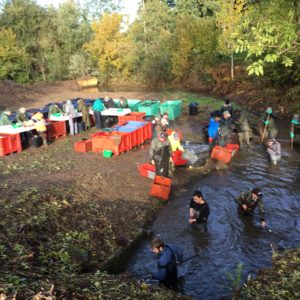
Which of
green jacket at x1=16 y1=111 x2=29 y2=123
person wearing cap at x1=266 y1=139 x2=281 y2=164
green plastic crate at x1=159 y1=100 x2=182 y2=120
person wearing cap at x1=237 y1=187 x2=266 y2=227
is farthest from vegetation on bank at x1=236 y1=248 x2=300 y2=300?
green plastic crate at x1=159 y1=100 x2=182 y2=120

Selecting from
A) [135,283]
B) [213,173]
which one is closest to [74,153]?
[213,173]

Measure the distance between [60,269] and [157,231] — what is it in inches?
138

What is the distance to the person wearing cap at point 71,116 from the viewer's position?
1777 cm

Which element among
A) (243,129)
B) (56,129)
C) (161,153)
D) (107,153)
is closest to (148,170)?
(161,153)

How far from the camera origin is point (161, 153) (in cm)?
1129

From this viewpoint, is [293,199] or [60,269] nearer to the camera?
[60,269]

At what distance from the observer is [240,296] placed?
19.8ft

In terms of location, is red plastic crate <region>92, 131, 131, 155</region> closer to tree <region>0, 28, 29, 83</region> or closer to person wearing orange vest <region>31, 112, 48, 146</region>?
person wearing orange vest <region>31, 112, 48, 146</region>

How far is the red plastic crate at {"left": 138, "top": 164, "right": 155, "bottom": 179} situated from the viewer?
40.2ft

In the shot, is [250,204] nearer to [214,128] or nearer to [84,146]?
[214,128]

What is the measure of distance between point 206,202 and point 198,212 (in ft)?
1.26

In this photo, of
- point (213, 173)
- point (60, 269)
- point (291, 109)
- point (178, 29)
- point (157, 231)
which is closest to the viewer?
point (60, 269)

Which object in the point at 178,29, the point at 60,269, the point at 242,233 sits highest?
the point at 178,29

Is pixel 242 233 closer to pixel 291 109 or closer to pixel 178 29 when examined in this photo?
pixel 291 109
